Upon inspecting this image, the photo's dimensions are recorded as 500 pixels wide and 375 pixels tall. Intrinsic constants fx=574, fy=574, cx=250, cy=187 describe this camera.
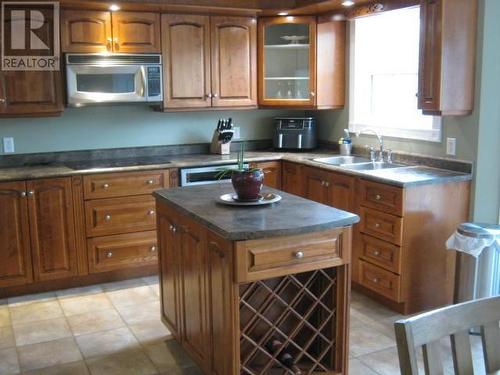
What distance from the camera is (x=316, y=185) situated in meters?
4.50

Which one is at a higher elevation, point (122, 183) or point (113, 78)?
point (113, 78)

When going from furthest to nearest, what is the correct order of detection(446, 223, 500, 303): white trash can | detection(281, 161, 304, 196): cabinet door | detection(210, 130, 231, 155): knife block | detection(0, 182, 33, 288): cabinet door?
detection(210, 130, 231, 155): knife block, detection(281, 161, 304, 196): cabinet door, detection(0, 182, 33, 288): cabinet door, detection(446, 223, 500, 303): white trash can

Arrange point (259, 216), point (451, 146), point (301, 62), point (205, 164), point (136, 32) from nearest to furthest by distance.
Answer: point (259, 216) < point (451, 146) < point (136, 32) < point (205, 164) < point (301, 62)

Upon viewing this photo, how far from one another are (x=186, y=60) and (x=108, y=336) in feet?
7.53

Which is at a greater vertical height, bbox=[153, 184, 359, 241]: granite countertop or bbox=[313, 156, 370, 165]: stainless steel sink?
bbox=[313, 156, 370, 165]: stainless steel sink

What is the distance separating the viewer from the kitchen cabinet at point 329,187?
412 centimetres

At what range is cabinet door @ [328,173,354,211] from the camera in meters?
4.10

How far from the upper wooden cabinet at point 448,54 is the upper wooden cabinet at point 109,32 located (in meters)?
2.07

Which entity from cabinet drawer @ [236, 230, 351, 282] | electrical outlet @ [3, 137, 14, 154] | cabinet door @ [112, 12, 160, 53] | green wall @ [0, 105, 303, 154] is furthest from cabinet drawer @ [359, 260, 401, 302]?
electrical outlet @ [3, 137, 14, 154]

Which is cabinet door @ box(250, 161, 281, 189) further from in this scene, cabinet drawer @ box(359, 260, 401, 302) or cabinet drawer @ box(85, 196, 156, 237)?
cabinet drawer @ box(359, 260, 401, 302)

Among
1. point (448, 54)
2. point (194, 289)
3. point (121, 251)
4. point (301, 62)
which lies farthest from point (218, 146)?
point (194, 289)

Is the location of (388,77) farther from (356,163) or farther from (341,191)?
(341,191)

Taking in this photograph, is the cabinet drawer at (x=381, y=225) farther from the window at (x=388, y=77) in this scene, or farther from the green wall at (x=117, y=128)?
the green wall at (x=117, y=128)

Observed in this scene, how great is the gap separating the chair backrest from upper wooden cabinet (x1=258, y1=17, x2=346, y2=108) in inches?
140
